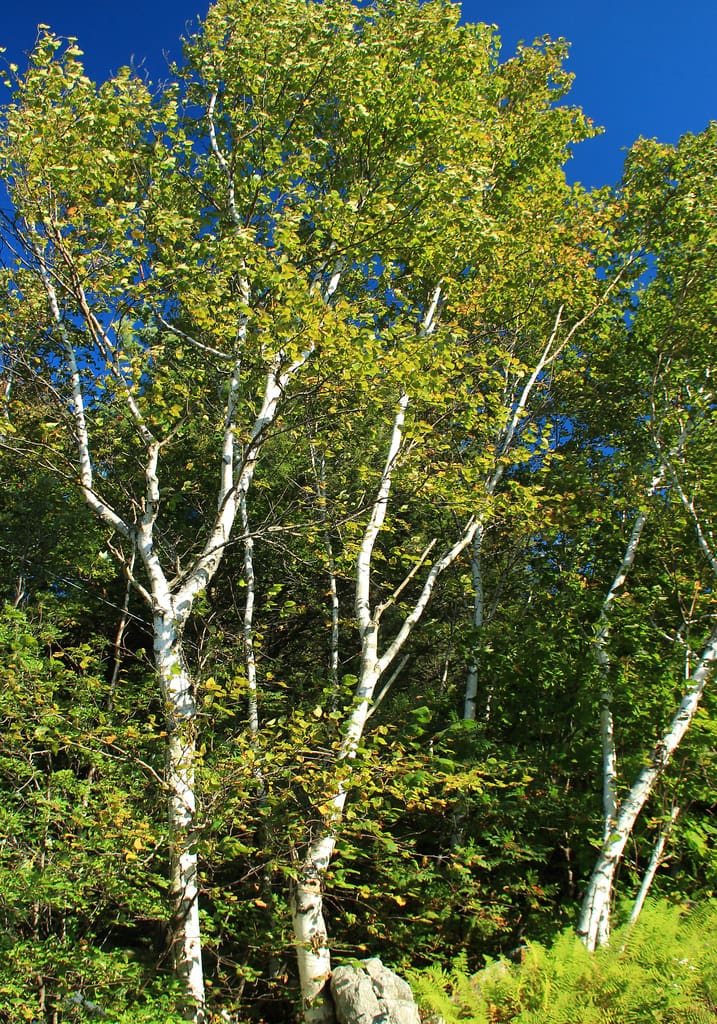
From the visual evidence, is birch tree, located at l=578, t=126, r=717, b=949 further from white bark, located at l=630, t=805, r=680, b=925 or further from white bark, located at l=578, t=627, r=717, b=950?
white bark, located at l=630, t=805, r=680, b=925

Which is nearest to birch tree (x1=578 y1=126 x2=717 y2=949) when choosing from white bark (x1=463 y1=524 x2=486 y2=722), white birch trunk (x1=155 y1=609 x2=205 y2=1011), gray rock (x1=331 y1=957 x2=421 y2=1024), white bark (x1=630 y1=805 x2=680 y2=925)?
white bark (x1=630 y1=805 x2=680 y2=925)

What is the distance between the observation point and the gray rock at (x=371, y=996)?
621cm

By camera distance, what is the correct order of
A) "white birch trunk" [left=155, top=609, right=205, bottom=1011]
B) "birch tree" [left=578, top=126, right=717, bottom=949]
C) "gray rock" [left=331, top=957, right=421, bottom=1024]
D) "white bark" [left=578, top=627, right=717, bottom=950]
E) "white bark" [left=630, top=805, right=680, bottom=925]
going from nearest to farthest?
"white birch trunk" [left=155, top=609, right=205, bottom=1011] → "gray rock" [left=331, top=957, right=421, bottom=1024] → "white bark" [left=578, top=627, right=717, bottom=950] → "white bark" [left=630, top=805, right=680, bottom=925] → "birch tree" [left=578, top=126, right=717, bottom=949]

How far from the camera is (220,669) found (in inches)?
305

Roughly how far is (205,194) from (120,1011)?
27.7ft

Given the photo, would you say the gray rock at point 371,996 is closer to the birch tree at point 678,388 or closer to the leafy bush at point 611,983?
the leafy bush at point 611,983

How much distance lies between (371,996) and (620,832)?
2.97 m

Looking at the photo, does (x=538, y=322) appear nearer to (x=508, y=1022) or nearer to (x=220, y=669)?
(x=220, y=669)

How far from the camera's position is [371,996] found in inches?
248

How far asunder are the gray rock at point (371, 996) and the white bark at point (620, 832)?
6.41 feet

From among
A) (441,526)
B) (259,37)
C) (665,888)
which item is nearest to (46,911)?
(665,888)

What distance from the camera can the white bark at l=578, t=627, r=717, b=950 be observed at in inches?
281

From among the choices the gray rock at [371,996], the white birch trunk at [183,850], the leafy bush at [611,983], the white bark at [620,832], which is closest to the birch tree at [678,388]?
the white bark at [620,832]

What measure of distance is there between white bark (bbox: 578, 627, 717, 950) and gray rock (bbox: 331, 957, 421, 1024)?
1.95 metres
